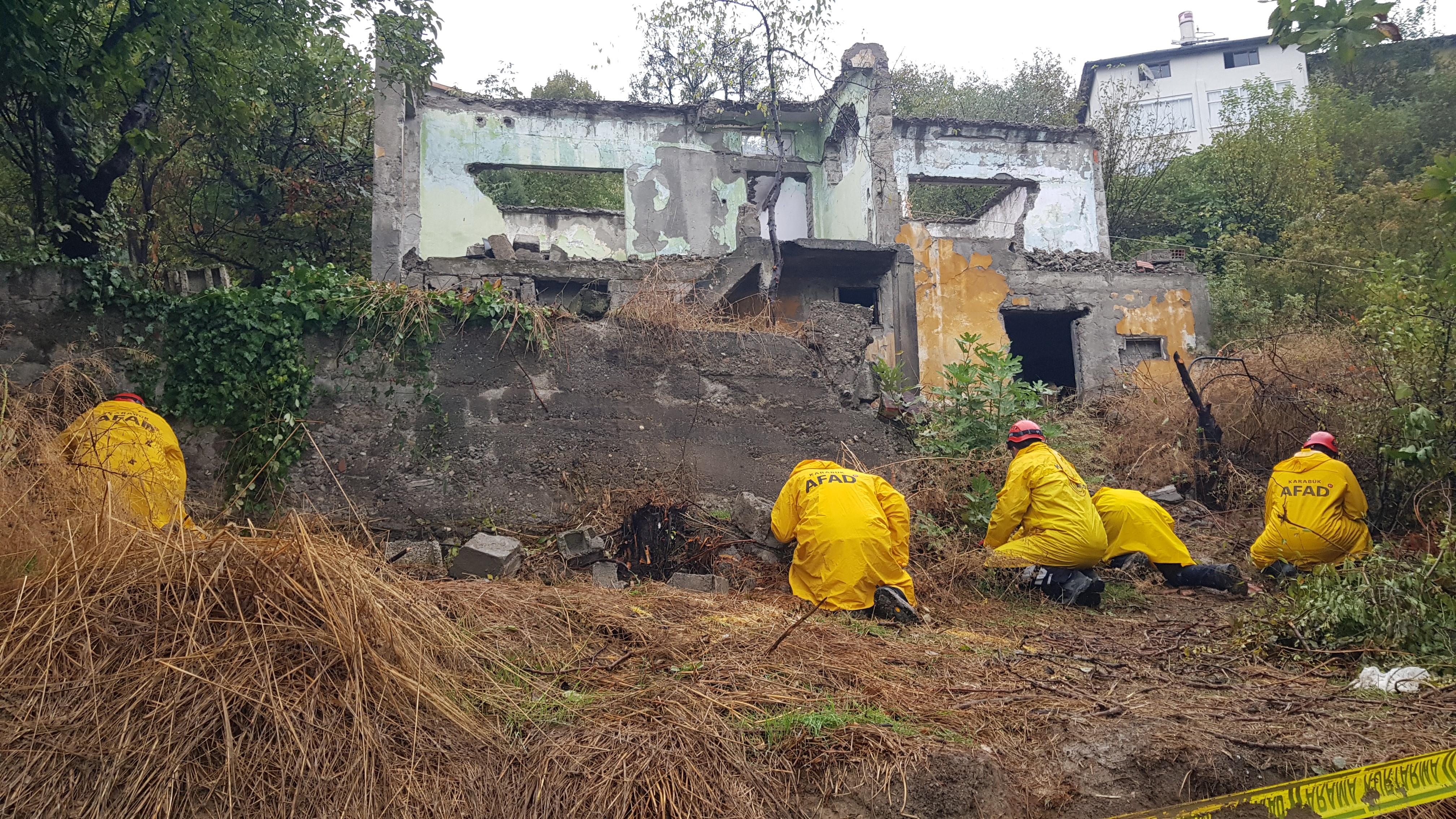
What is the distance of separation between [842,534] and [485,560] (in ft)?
8.11

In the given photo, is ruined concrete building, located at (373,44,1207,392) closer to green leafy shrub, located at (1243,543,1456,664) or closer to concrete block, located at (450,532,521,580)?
concrete block, located at (450,532,521,580)

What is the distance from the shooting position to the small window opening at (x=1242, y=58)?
32250 mm

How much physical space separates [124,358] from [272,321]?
3.42ft

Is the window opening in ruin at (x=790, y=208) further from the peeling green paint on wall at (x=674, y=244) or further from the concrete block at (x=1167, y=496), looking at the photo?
the concrete block at (x=1167, y=496)

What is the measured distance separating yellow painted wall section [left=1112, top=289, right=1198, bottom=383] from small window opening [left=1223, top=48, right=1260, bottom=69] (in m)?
21.4

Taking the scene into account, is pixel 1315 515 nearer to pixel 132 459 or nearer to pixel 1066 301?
pixel 132 459

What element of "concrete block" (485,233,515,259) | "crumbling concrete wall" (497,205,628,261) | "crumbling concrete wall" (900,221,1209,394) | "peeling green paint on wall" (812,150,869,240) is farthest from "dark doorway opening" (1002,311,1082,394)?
"concrete block" (485,233,515,259)

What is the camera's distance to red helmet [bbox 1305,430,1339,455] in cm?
775

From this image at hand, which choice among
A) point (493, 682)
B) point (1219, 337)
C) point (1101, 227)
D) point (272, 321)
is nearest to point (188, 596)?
point (493, 682)

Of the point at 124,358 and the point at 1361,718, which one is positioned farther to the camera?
the point at 124,358

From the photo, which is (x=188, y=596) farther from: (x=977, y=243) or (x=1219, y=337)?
(x=1219, y=337)

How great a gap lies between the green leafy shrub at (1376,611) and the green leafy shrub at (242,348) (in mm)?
6547

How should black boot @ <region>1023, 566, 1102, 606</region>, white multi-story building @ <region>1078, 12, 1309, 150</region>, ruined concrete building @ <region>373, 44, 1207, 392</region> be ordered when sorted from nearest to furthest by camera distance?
black boot @ <region>1023, 566, 1102, 606</region> < ruined concrete building @ <region>373, 44, 1207, 392</region> < white multi-story building @ <region>1078, 12, 1309, 150</region>

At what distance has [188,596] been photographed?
344 cm
